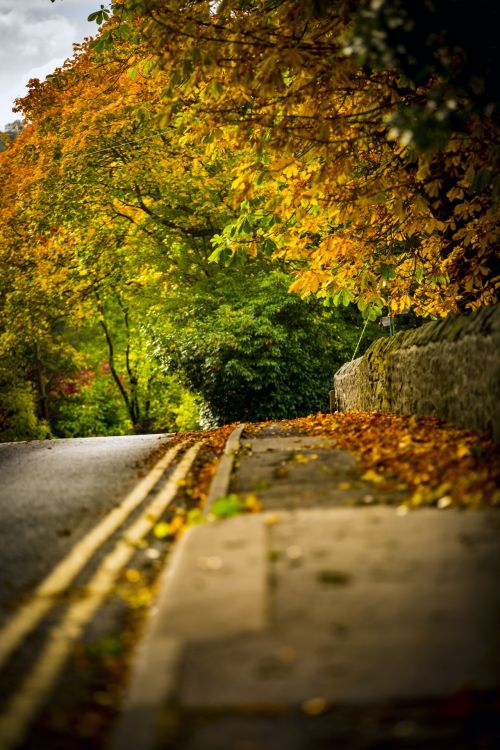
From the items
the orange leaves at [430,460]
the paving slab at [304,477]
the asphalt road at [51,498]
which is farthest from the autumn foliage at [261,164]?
the asphalt road at [51,498]

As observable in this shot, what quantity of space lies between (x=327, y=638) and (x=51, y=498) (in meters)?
4.13

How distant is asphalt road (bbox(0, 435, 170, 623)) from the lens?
174 inches

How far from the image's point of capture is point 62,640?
335 cm

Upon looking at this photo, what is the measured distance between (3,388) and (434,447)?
23944 mm

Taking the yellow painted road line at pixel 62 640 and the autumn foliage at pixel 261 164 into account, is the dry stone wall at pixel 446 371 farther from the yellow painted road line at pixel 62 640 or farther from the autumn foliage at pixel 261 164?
the yellow painted road line at pixel 62 640

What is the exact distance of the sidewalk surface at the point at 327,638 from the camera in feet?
7.89

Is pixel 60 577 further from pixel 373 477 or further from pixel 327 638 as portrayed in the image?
pixel 373 477

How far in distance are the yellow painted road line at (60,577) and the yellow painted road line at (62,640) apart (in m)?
0.15

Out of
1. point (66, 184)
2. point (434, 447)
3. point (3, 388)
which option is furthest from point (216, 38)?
point (3, 388)

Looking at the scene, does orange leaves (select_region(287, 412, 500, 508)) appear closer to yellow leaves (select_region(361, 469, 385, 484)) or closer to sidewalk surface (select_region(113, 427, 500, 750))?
yellow leaves (select_region(361, 469, 385, 484))

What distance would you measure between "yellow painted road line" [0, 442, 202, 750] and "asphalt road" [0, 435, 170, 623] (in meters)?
0.38

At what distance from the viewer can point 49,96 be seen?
68.8 ft

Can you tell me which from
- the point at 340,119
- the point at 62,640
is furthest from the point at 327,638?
the point at 340,119

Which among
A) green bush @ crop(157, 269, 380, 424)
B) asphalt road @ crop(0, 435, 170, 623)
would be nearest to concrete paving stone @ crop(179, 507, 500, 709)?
asphalt road @ crop(0, 435, 170, 623)
